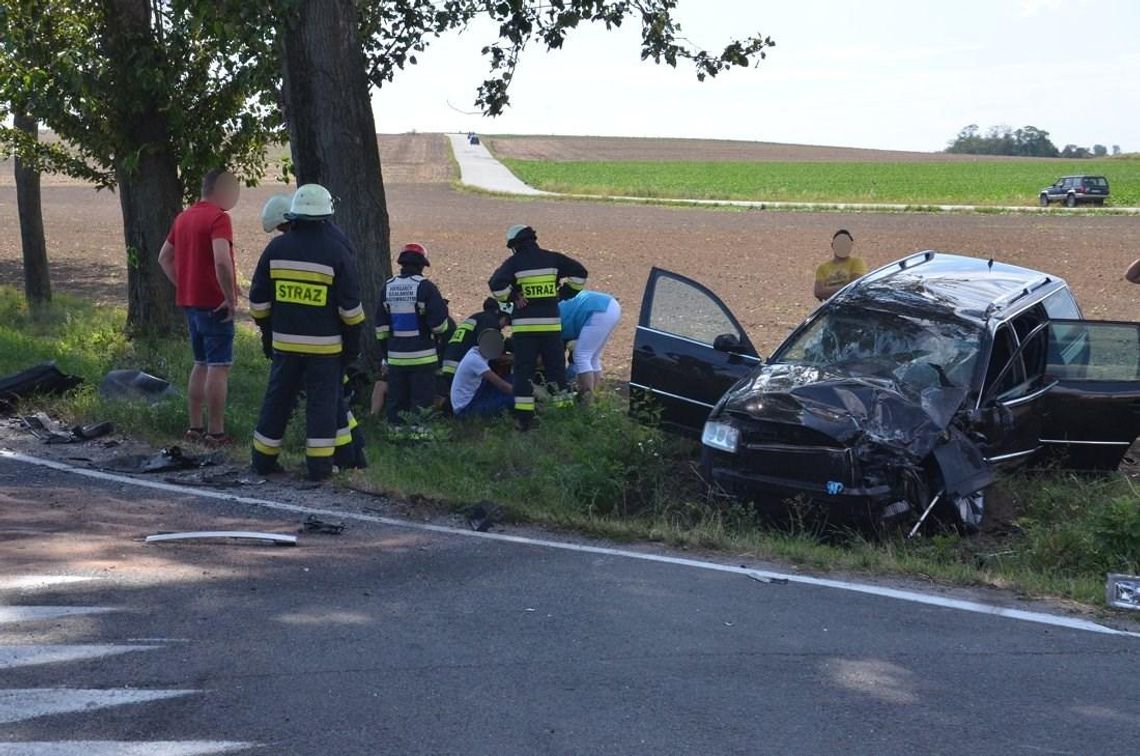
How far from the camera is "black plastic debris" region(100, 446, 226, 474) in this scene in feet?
30.9

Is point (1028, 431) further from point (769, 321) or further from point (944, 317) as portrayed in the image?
point (769, 321)

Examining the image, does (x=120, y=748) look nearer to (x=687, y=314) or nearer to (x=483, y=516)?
(x=483, y=516)

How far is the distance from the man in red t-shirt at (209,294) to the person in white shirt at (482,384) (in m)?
2.09

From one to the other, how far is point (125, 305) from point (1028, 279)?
1396cm

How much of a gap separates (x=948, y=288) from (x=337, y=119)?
515 centimetres

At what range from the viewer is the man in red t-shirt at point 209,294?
10047 mm

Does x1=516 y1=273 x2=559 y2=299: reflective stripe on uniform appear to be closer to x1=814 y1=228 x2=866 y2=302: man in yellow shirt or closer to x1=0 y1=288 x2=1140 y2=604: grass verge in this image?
x1=0 y1=288 x2=1140 y2=604: grass verge

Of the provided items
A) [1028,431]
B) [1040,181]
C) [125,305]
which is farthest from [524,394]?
[1040,181]

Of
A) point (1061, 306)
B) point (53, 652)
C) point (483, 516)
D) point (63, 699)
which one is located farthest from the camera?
point (1061, 306)

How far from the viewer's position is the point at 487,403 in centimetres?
1173

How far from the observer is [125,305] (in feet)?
66.6

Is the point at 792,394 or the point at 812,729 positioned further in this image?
the point at 792,394

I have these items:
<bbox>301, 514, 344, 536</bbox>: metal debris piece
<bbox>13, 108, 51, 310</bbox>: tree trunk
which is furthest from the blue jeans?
<bbox>13, 108, 51, 310</bbox>: tree trunk

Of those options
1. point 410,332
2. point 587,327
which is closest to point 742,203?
point 587,327
